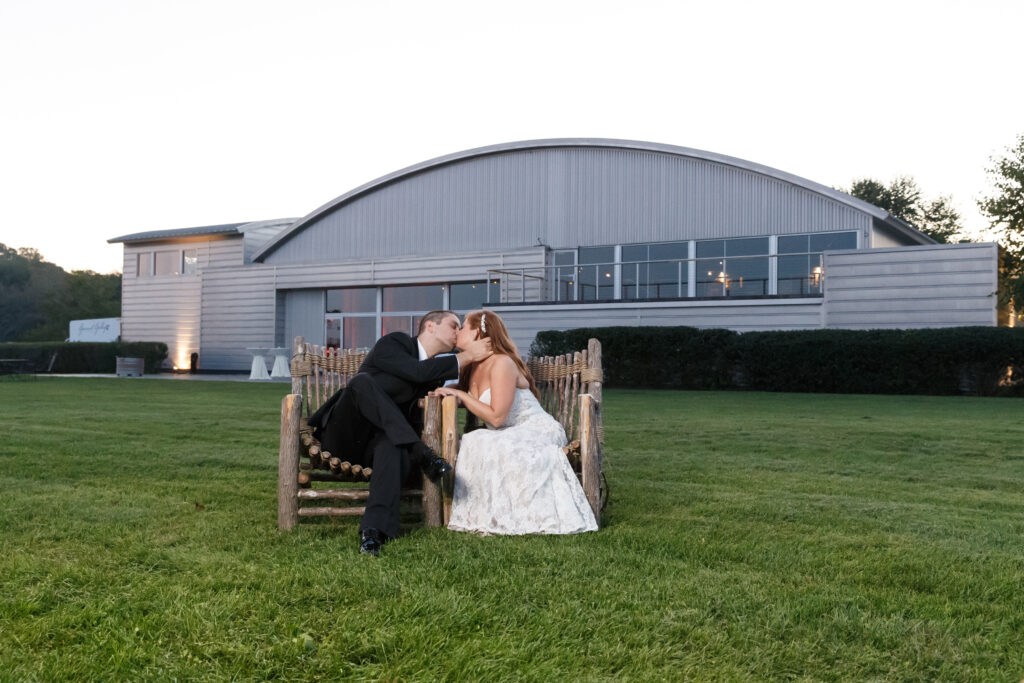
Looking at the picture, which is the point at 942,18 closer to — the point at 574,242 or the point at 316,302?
the point at 574,242

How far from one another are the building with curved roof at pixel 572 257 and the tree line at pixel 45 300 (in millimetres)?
41986

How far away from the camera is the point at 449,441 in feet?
14.5

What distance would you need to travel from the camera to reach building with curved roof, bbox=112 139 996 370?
65.7 feet

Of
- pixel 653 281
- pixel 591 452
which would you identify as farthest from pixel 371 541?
pixel 653 281

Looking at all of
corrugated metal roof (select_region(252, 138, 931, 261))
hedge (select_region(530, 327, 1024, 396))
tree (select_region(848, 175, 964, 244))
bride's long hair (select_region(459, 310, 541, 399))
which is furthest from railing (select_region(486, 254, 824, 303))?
tree (select_region(848, 175, 964, 244))

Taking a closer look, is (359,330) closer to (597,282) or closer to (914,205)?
(597,282)

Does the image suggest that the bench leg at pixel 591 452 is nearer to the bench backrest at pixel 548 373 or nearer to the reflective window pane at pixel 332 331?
the bench backrest at pixel 548 373

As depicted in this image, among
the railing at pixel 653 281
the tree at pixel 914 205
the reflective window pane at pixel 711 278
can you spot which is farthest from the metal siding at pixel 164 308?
the tree at pixel 914 205

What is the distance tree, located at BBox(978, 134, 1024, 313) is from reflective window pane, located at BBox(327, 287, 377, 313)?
18.9m

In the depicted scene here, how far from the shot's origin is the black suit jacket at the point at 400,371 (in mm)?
4543

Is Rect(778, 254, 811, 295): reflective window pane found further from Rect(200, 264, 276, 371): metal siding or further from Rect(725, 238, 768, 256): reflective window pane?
A: Rect(200, 264, 276, 371): metal siding

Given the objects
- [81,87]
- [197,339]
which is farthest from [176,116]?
[197,339]

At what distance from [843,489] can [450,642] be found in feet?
13.0

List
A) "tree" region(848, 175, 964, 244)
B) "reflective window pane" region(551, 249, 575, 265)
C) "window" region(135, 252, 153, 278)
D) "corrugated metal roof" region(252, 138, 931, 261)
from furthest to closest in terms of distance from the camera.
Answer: "tree" region(848, 175, 964, 244) → "window" region(135, 252, 153, 278) → "reflective window pane" region(551, 249, 575, 265) → "corrugated metal roof" region(252, 138, 931, 261)
